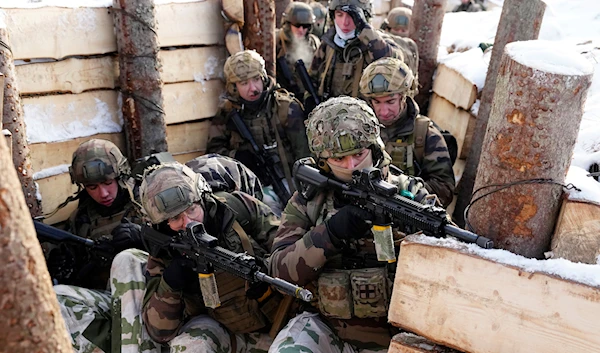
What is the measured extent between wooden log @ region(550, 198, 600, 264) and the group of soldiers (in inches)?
38.8

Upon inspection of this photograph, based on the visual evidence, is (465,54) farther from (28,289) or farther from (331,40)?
(28,289)

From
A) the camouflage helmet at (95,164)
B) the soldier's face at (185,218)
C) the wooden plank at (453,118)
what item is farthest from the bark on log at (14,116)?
the wooden plank at (453,118)

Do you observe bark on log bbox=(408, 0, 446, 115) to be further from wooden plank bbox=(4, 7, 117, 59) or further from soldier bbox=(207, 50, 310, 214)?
wooden plank bbox=(4, 7, 117, 59)

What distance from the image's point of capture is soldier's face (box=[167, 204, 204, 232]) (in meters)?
3.43

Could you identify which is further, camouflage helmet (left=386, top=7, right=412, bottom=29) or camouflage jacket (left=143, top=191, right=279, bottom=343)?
camouflage helmet (left=386, top=7, right=412, bottom=29)

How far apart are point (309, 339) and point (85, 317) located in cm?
175

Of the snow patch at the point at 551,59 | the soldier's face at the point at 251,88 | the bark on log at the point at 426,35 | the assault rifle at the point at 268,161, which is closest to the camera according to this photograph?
the snow patch at the point at 551,59

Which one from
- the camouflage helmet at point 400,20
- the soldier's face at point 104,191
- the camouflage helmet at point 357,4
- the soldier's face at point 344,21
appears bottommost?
the soldier's face at point 104,191

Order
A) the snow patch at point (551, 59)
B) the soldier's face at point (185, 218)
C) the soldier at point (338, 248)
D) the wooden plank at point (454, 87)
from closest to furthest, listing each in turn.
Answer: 1. the snow patch at point (551, 59)
2. the soldier at point (338, 248)
3. the soldier's face at point (185, 218)
4. the wooden plank at point (454, 87)

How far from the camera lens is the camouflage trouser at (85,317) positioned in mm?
3977

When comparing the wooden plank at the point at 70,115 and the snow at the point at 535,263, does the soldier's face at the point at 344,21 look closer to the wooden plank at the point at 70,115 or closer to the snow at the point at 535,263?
the wooden plank at the point at 70,115

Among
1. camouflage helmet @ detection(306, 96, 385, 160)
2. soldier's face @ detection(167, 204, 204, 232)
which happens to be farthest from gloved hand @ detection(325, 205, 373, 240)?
soldier's face @ detection(167, 204, 204, 232)

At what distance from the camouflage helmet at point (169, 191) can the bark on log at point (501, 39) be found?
2867mm

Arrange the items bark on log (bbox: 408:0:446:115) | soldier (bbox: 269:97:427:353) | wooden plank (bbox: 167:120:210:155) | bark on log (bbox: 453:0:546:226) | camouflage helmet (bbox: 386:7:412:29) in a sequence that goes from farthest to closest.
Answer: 1. camouflage helmet (bbox: 386:7:412:29)
2. bark on log (bbox: 408:0:446:115)
3. wooden plank (bbox: 167:120:210:155)
4. bark on log (bbox: 453:0:546:226)
5. soldier (bbox: 269:97:427:353)
